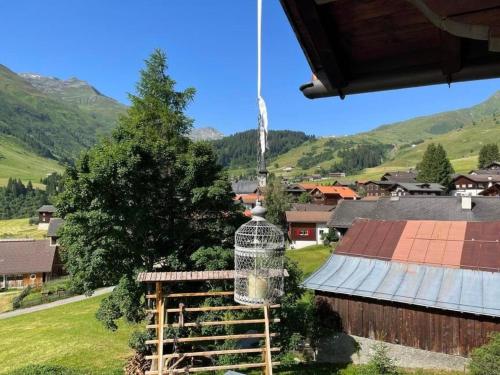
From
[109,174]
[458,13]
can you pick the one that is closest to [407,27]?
[458,13]

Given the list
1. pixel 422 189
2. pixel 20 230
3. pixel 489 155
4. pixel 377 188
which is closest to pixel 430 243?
pixel 422 189

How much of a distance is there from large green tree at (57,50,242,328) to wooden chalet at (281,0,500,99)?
15328mm

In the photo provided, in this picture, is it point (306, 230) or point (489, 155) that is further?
point (489, 155)

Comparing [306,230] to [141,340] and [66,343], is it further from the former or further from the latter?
[141,340]

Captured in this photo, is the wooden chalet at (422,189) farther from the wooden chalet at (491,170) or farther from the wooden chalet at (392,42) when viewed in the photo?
the wooden chalet at (392,42)

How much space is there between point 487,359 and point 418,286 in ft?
14.8

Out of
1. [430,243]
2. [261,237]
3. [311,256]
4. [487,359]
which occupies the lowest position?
[487,359]

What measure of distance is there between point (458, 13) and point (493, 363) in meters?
16.5

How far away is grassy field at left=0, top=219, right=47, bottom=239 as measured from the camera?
101 m

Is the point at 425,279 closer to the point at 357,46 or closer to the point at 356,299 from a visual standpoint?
the point at 356,299

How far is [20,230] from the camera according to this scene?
111750 millimetres

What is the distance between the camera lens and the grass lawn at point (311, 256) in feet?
141

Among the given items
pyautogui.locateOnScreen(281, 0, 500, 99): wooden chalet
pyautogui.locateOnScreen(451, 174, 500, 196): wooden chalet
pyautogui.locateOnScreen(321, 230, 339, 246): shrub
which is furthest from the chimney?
pyautogui.locateOnScreen(451, 174, 500, 196): wooden chalet

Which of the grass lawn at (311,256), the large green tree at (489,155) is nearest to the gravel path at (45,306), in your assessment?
the grass lawn at (311,256)
